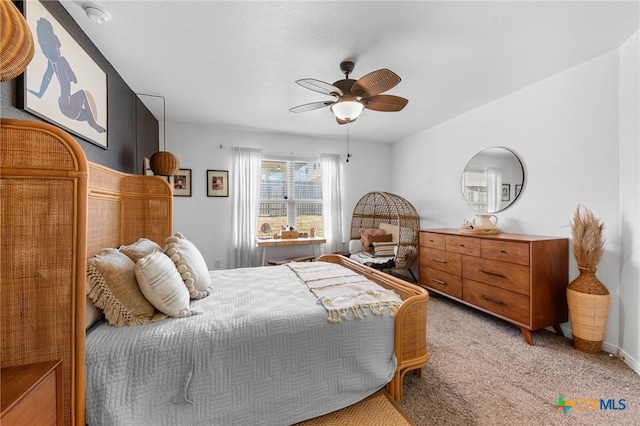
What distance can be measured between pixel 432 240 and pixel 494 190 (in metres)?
0.94

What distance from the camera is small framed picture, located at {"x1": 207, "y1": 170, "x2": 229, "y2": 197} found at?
4195 millimetres

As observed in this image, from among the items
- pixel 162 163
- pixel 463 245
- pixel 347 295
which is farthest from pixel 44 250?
pixel 463 245

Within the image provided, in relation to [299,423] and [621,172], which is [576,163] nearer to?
[621,172]

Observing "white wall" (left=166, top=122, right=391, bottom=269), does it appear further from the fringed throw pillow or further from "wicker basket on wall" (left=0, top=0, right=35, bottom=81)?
"wicker basket on wall" (left=0, top=0, right=35, bottom=81)

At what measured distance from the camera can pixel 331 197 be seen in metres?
4.80

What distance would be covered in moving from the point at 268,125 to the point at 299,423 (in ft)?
12.2

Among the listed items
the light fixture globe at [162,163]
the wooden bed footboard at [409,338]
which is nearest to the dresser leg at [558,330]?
the wooden bed footboard at [409,338]

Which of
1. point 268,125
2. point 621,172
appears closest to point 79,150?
point 268,125

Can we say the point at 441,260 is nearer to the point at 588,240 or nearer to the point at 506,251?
the point at 506,251

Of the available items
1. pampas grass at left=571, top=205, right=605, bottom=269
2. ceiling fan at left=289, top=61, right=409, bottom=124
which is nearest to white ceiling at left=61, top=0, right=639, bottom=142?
ceiling fan at left=289, top=61, right=409, bottom=124

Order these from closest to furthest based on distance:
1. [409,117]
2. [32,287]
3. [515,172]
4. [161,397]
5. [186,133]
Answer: [32,287] → [161,397] → [515,172] → [409,117] → [186,133]

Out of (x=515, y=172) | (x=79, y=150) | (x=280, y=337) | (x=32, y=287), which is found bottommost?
(x=280, y=337)

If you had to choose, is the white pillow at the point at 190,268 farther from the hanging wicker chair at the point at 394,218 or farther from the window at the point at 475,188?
the window at the point at 475,188

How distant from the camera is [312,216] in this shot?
16.0 ft
